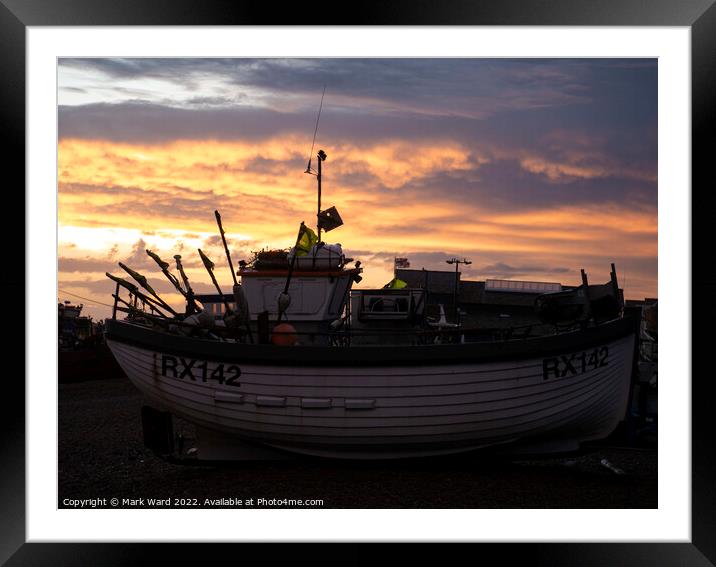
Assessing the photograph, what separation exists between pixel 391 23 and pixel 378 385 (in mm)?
5008

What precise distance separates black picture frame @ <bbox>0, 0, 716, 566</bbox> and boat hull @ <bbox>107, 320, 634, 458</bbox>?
2731 millimetres

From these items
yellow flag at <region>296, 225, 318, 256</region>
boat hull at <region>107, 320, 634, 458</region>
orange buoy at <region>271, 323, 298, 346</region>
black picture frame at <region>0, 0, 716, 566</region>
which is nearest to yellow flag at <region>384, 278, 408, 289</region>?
yellow flag at <region>296, 225, 318, 256</region>

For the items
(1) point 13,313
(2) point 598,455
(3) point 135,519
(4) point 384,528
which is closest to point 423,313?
(2) point 598,455

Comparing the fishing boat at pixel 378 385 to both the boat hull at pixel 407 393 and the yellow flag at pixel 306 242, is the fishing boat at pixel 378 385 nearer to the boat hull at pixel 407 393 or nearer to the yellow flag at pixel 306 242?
the boat hull at pixel 407 393

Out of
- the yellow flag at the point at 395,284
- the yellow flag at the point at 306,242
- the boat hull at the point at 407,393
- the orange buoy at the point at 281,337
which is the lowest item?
the boat hull at the point at 407,393

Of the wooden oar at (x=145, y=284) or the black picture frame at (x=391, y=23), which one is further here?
the wooden oar at (x=145, y=284)

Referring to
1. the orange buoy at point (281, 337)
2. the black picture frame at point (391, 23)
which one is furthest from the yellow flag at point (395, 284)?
the black picture frame at point (391, 23)

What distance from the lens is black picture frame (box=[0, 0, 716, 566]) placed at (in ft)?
24.2

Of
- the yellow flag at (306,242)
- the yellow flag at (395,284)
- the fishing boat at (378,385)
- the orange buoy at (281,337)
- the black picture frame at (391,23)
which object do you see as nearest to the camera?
the black picture frame at (391,23)

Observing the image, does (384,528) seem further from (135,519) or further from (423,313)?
(423,313)

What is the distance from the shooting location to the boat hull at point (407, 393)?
10.1m

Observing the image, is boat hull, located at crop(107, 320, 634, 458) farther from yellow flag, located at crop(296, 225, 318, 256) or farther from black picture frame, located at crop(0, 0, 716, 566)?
yellow flag, located at crop(296, 225, 318, 256)

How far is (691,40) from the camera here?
302 inches

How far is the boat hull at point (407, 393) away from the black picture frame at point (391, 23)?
108 inches
